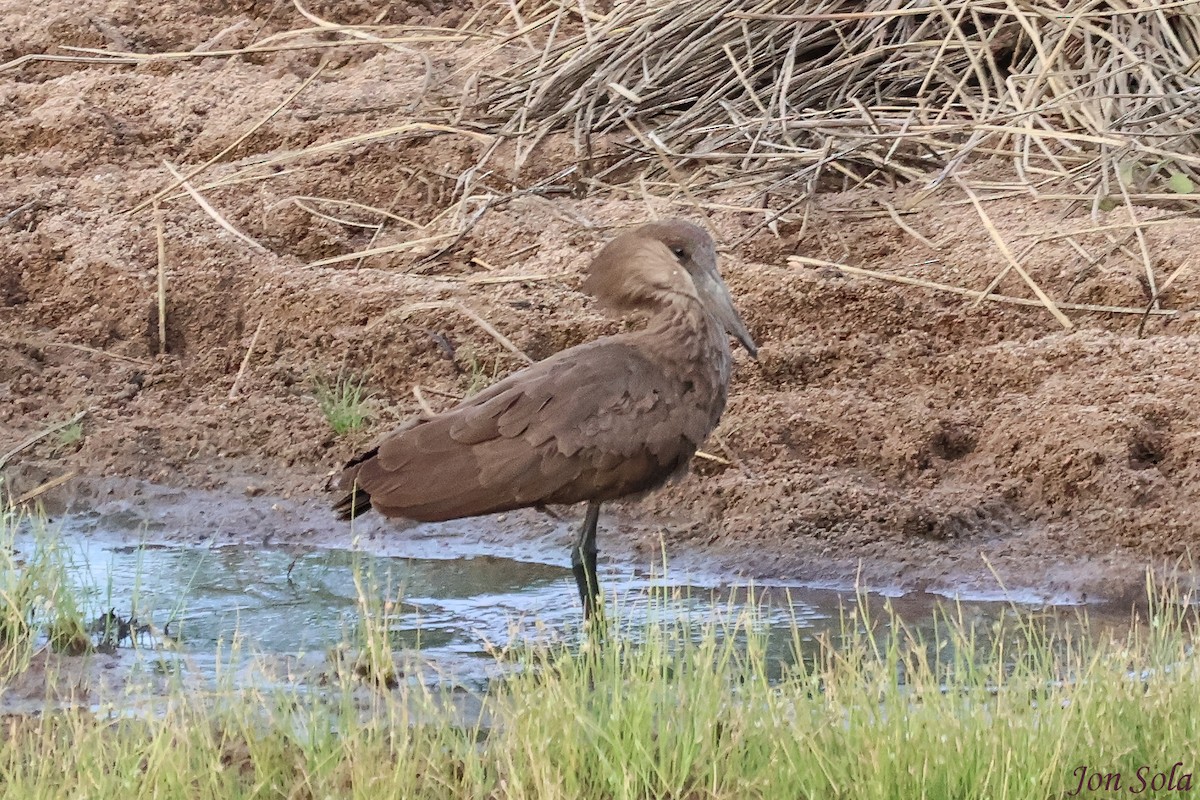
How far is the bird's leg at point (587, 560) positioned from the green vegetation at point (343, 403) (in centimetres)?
136

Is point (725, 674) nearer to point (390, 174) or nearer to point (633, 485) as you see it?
point (633, 485)

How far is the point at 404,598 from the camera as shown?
200 inches

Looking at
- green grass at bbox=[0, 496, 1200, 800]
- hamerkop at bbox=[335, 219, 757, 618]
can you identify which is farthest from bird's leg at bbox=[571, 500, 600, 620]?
green grass at bbox=[0, 496, 1200, 800]

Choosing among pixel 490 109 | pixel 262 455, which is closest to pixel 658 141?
pixel 490 109

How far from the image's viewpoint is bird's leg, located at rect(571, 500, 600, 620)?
15.9 ft

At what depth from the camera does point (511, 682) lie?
359 cm

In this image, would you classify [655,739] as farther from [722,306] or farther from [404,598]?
[722,306]

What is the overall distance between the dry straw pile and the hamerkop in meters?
2.40

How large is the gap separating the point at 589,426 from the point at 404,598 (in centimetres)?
83

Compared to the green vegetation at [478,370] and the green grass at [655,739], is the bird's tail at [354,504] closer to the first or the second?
the green grass at [655,739]

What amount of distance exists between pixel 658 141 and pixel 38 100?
342cm

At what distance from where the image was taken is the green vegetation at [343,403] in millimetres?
6082

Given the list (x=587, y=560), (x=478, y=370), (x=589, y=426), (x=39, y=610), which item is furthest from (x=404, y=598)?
(x=478, y=370)

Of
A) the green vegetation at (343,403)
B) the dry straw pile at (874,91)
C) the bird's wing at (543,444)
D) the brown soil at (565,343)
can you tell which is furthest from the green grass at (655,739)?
the dry straw pile at (874,91)
